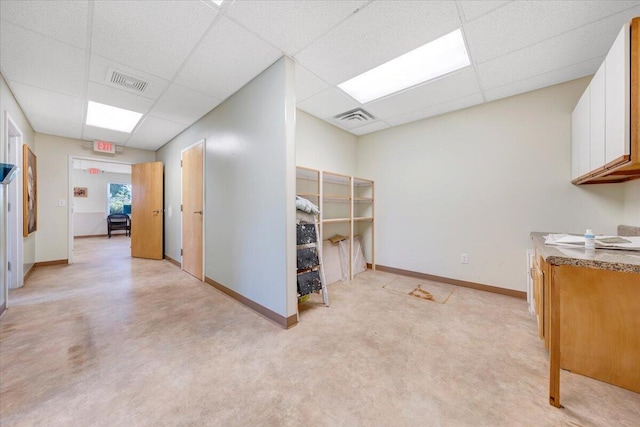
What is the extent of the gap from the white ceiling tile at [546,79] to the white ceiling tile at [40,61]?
420cm

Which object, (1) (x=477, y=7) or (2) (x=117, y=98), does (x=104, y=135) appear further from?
(1) (x=477, y=7)

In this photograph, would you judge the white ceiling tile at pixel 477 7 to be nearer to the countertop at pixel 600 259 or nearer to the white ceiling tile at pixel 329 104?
the white ceiling tile at pixel 329 104

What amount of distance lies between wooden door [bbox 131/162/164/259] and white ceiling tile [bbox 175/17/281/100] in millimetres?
3084

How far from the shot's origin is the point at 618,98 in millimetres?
1435

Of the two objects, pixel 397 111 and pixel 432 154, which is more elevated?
pixel 397 111

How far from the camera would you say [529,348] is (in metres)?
1.79

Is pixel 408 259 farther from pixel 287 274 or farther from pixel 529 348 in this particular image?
pixel 287 274

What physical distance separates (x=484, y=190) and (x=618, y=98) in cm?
163

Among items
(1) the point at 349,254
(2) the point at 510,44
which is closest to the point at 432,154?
(2) the point at 510,44

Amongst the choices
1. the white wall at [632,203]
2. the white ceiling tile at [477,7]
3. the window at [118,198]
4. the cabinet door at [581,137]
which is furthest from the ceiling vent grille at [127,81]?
the window at [118,198]

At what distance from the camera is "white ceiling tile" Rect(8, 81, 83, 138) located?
2734 millimetres

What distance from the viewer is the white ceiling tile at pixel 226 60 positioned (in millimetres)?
1867

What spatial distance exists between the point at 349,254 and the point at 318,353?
190 centimetres

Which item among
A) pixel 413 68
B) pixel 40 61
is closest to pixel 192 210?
pixel 40 61
